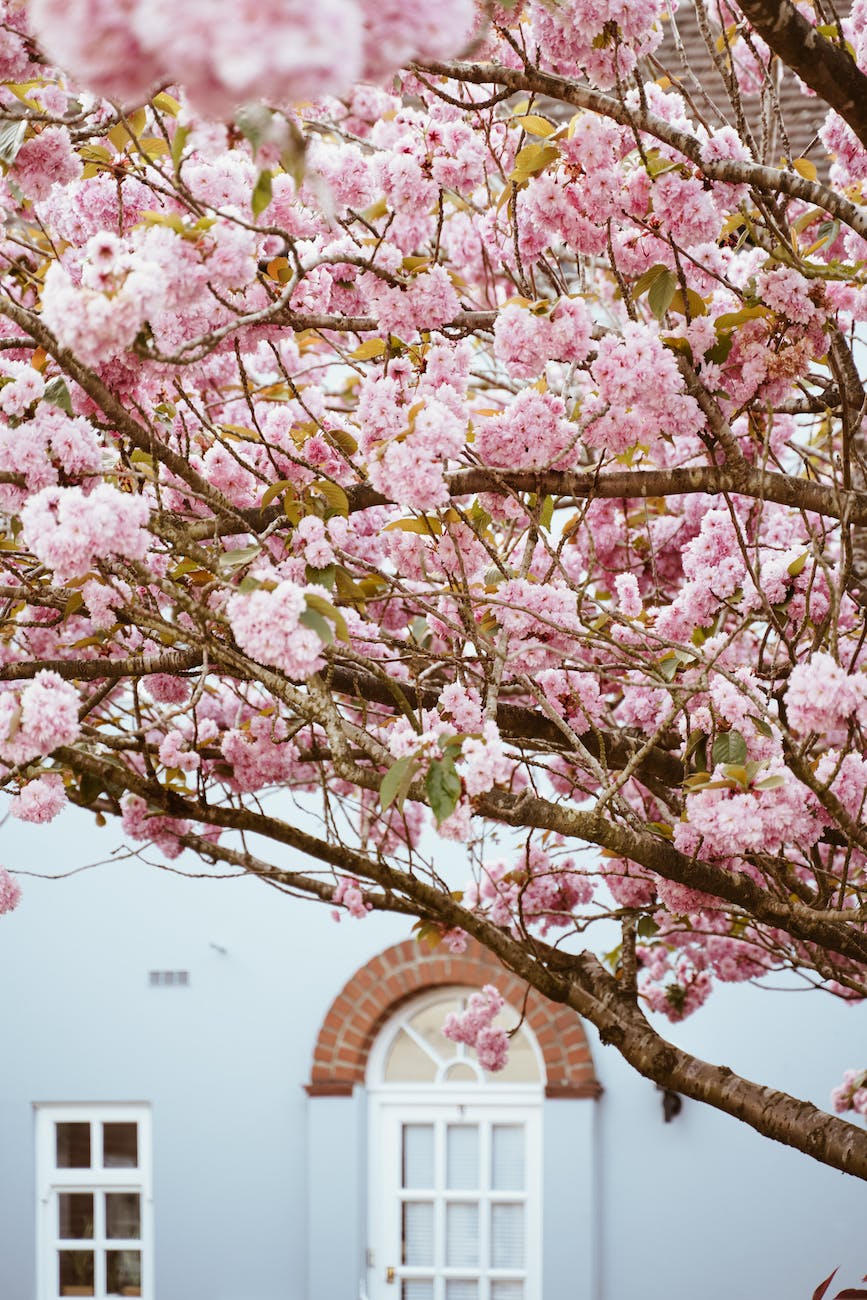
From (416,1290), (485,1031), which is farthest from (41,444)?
(416,1290)

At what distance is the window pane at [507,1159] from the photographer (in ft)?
19.3

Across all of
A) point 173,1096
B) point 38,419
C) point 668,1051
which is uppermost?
point 38,419

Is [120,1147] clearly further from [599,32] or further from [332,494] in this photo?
[599,32]

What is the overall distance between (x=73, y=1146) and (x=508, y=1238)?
6.78ft

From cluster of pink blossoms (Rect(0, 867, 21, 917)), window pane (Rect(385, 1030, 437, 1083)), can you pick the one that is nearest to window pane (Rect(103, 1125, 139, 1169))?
window pane (Rect(385, 1030, 437, 1083))

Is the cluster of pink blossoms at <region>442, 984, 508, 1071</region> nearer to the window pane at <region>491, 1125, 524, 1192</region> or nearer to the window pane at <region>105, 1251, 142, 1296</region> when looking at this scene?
the window pane at <region>491, 1125, 524, 1192</region>

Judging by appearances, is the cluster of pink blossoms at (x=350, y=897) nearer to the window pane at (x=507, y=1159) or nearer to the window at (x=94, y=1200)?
the window pane at (x=507, y=1159)

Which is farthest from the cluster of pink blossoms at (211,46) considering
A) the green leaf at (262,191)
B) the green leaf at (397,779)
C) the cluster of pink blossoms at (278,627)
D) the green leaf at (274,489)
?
the green leaf at (274,489)

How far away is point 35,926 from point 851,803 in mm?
4759

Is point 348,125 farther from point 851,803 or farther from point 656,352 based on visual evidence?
point 851,803

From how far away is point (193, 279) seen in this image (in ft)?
5.99

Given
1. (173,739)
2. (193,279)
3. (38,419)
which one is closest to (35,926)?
(173,739)

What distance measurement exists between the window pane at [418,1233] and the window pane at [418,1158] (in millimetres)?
89

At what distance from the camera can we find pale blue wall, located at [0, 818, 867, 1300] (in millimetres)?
5621
